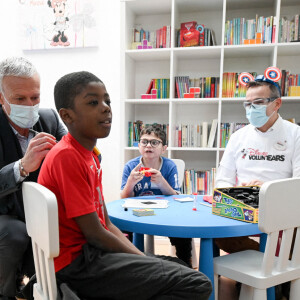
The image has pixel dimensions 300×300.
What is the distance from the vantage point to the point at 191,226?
4.06 feet

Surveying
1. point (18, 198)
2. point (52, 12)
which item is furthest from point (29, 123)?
point (52, 12)

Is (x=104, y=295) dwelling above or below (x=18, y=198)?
below

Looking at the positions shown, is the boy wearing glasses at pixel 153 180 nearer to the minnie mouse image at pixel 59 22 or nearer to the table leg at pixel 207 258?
the table leg at pixel 207 258

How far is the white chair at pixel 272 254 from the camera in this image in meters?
1.11

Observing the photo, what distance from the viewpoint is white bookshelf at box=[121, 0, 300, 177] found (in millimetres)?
2820

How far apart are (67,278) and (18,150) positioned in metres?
Result: 0.74

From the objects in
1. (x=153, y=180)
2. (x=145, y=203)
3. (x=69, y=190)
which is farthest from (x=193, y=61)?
(x=69, y=190)

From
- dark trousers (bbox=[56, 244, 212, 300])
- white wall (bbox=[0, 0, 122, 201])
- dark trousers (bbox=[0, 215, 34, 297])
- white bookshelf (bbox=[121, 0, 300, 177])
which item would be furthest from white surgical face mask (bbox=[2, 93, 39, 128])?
white wall (bbox=[0, 0, 122, 201])

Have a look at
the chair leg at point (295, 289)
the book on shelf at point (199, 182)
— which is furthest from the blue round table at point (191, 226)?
the book on shelf at point (199, 182)

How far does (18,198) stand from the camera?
4.55 ft

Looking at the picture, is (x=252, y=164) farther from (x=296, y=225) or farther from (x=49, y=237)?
(x=49, y=237)

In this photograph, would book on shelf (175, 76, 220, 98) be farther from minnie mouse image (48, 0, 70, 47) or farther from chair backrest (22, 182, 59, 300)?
chair backrest (22, 182, 59, 300)

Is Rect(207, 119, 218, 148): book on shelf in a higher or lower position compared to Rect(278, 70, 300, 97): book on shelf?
lower

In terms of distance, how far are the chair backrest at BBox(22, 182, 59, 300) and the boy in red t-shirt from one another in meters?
0.07
